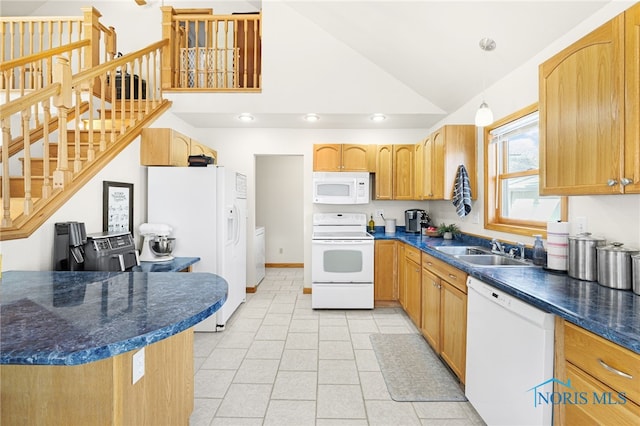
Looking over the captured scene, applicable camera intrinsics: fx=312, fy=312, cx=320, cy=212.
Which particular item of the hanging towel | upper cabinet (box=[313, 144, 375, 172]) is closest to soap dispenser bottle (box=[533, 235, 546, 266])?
the hanging towel

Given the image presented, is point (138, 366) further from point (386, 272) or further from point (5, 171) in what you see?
point (386, 272)

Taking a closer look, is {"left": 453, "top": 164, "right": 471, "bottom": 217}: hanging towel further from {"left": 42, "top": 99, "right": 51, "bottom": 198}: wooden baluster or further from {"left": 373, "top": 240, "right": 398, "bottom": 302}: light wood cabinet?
{"left": 42, "top": 99, "right": 51, "bottom": 198}: wooden baluster

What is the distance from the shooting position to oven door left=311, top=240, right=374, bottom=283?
3791mm

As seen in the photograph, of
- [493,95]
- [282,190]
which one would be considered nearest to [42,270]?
[493,95]

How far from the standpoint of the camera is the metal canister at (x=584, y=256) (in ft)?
5.19

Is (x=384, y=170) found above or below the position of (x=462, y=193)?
above

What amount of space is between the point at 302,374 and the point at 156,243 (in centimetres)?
175

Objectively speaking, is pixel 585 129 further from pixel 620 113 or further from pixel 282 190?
pixel 282 190

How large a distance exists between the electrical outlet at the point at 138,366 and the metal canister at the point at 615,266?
6.89ft

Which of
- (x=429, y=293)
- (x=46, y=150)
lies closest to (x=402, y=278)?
(x=429, y=293)

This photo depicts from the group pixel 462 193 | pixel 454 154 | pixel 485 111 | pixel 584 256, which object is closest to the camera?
pixel 584 256

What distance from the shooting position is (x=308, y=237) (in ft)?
15.0

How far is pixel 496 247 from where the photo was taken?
2617 millimetres

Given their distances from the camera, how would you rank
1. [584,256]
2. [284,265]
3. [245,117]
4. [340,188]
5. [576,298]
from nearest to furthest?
[576,298]
[584,256]
[245,117]
[340,188]
[284,265]
